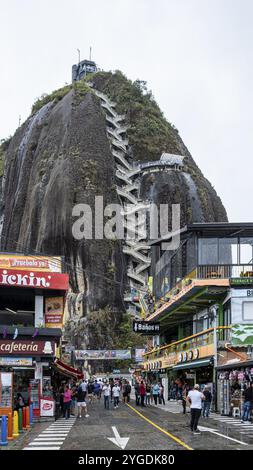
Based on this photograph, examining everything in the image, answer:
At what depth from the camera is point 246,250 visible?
40.3 m

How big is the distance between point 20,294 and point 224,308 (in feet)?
39.9

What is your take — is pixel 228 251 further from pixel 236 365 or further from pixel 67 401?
pixel 67 401

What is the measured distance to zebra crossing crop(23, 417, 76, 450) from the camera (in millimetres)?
17345

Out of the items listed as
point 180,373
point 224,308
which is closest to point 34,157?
point 180,373

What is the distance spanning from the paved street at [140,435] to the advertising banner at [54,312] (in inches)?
528

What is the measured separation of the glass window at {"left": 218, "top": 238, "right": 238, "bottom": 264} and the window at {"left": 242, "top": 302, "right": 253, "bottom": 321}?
163 inches

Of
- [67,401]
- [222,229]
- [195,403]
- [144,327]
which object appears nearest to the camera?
[195,403]

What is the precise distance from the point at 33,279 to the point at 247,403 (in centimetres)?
1681

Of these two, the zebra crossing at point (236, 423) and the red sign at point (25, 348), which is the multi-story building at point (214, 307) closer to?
the zebra crossing at point (236, 423)

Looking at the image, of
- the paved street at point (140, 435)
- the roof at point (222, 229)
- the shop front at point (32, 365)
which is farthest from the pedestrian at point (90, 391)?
the paved street at point (140, 435)

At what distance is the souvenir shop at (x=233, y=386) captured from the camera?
27.1 metres

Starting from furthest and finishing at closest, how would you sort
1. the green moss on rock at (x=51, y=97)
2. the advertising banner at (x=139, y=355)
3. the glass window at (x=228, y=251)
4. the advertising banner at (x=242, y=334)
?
the green moss on rock at (x=51, y=97), the advertising banner at (x=139, y=355), the glass window at (x=228, y=251), the advertising banner at (x=242, y=334)

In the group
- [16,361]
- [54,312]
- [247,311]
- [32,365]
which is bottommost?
[32,365]

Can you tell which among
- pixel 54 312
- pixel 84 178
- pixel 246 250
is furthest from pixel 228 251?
pixel 84 178
